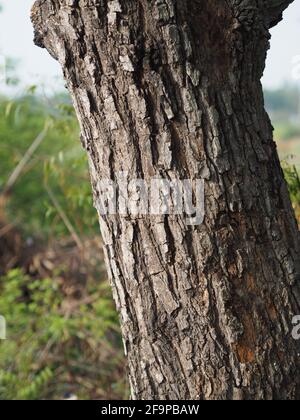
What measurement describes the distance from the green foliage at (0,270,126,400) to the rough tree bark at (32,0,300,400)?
6.60ft

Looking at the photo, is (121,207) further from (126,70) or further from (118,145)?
(126,70)

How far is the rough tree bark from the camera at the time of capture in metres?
1.90

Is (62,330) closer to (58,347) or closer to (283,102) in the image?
(58,347)

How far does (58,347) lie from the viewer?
14.5 feet

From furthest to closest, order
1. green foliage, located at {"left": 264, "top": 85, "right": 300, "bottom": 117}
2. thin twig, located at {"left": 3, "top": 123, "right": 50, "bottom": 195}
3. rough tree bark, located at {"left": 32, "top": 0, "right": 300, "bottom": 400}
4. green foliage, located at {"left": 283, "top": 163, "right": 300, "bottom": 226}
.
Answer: green foliage, located at {"left": 264, "top": 85, "right": 300, "bottom": 117} < thin twig, located at {"left": 3, "top": 123, "right": 50, "bottom": 195} < green foliage, located at {"left": 283, "top": 163, "right": 300, "bottom": 226} < rough tree bark, located at {"left": 32, "top": 0, "right": 300, "bottom": 400}

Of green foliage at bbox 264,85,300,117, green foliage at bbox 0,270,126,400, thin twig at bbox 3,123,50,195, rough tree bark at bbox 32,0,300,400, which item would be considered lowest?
green foliage at bbox 0,270,126,400

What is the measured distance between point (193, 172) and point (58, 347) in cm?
279

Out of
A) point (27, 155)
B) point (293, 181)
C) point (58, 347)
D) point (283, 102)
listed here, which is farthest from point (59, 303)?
point (283, 102)

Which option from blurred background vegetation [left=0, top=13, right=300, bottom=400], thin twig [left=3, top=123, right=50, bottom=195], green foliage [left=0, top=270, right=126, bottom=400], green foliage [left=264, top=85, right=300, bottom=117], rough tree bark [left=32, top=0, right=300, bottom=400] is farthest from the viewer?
green foliage [left=264, top=85, right=300, bottom=117]

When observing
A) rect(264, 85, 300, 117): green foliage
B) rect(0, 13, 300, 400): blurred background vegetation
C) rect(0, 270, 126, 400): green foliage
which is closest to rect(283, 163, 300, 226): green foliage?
rect(0, 13, 300, 400): blurred background vegetation

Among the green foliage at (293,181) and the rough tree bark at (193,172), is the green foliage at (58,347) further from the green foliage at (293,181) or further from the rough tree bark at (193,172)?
the rough tree bark at (193,172)

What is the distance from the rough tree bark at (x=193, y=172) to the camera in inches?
74.9

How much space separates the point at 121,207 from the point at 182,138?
283 mm

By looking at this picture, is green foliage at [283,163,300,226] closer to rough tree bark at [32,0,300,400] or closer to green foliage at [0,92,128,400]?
rough tree bark at [32,0,300,400]
